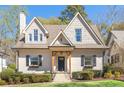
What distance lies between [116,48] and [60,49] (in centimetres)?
673

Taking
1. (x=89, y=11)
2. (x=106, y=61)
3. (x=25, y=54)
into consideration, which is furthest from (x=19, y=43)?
(x=106, y=61)

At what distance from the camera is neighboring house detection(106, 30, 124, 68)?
3469cm

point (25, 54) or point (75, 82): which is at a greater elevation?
point (25, 54)

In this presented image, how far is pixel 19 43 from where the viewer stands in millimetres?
32031

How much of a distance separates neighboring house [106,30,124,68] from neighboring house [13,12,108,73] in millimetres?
3156

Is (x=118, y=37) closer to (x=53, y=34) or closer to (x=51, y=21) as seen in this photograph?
(x=51, y=21)

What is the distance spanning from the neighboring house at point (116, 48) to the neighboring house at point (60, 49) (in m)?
3.16

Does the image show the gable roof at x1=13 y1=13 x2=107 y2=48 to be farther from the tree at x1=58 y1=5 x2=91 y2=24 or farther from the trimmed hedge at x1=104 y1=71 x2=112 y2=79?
the trimmed hedge at x1=104 y1=71 x2=112 y2=79

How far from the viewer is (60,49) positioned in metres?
31.1

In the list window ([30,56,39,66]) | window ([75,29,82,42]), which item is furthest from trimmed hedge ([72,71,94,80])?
window ([30,56,39,66])

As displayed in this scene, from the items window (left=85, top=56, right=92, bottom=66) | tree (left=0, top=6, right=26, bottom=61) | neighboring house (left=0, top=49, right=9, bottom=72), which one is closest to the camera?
window (left=85, top=56, right=92, bottom=66)

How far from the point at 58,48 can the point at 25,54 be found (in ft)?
8.16

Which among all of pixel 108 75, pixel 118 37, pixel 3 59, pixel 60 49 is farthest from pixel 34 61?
pixel 118 37
